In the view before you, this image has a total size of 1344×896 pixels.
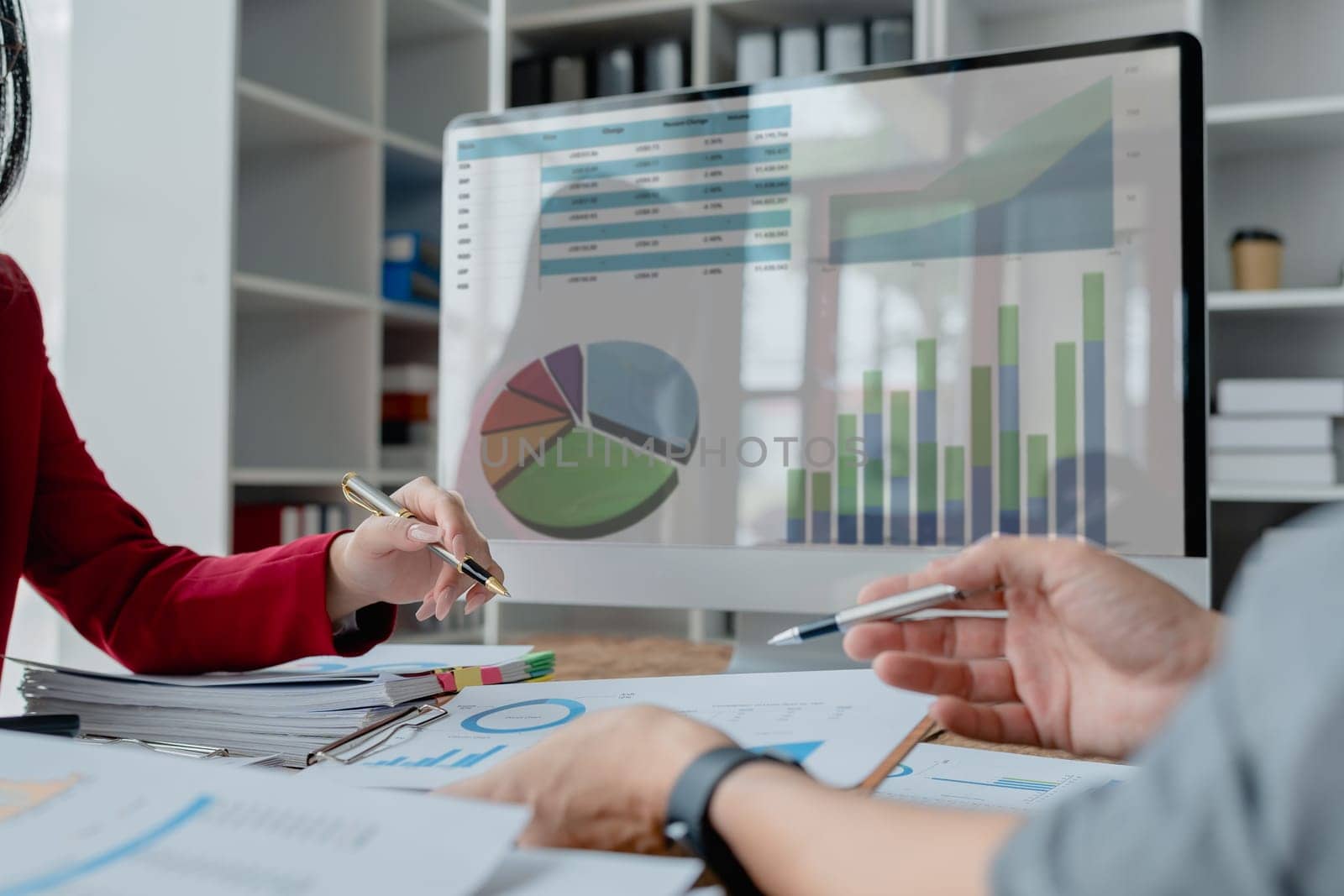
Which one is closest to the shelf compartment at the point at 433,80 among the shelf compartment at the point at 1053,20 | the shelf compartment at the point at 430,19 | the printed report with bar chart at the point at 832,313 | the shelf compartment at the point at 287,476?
the shelf compartment at the point at 430,19

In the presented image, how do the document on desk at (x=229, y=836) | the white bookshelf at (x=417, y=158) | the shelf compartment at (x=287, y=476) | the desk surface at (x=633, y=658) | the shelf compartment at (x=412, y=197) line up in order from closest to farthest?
the document on desk at (x=229, y=836), the desk surface at (x=633, y=658), the shelf compartment at (x=287, y=476), the white bookshelf at (x=417, y=158), the shelf compartment at (x=412, y=197)

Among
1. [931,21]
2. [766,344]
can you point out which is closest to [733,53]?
[931,21]

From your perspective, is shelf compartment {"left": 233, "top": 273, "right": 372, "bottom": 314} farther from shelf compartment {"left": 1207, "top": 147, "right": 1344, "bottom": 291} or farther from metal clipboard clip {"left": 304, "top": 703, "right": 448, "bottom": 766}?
shelf compartment {"left": 1207, "top": 147, "right": 1344, "bottom": 291}

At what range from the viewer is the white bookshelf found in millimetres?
2371

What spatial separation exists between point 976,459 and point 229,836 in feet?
2.47

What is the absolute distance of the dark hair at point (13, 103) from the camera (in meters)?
0.94

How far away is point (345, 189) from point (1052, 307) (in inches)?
80.6

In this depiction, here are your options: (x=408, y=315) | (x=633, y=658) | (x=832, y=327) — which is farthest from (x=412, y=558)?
(x=408, y=315)

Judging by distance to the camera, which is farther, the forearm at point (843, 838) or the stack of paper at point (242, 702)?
the stack of paper at point (242, 702)

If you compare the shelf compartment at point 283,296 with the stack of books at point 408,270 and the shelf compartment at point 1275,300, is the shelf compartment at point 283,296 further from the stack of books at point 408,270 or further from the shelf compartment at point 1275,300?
the shelf compartment at point 1275,300

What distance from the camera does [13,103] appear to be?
961mm

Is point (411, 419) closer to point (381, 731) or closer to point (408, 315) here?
point (408, 315)

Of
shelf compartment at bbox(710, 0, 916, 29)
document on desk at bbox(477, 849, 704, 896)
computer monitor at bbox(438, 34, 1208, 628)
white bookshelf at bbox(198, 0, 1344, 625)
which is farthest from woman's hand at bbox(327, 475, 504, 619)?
shelf compartment at bbox(710, 0, 916, 29)

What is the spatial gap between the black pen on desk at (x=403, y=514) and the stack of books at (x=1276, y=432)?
1764 mm
